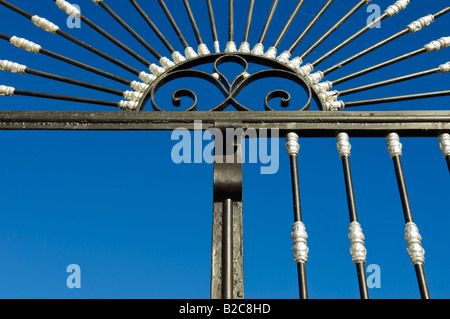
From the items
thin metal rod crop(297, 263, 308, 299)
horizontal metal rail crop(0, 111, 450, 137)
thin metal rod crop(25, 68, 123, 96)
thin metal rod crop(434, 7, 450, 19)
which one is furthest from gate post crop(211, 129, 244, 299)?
thin metal rod crop(434, 7, 450, 19)

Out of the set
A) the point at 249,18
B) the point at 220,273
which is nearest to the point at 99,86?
the point at 249,18

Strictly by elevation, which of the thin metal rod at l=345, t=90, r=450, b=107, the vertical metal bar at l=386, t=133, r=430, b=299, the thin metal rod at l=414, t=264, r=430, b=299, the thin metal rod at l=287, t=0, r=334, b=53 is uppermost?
A: the thin metal rod at l=287, t=0, r=334, b=53

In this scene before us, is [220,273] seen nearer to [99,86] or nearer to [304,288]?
[304,288]

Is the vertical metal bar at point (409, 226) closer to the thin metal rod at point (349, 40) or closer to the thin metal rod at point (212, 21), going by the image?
the thin metal rod at point (349, 40)

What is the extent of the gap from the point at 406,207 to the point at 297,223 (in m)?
0.51

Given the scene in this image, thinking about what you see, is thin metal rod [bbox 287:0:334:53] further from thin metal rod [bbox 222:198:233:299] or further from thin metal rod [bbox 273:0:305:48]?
thin metal rod [bbox 222:198:233:299]

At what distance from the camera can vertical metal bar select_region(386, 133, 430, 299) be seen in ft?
8.20

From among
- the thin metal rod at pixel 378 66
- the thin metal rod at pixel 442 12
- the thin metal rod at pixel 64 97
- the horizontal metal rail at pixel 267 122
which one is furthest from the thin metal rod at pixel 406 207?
the thin metal rod at pixel 64 97

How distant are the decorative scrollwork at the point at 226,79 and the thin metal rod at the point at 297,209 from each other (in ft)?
1.29

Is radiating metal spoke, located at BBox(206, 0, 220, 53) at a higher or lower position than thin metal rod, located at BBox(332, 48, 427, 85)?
higher

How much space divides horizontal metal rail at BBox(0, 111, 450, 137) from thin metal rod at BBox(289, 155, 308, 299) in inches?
8.3

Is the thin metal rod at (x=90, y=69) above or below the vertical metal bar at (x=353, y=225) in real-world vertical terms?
above

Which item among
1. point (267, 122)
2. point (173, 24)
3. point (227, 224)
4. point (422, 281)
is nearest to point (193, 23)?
point (173, 24)

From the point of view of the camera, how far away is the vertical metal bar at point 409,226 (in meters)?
2.50
